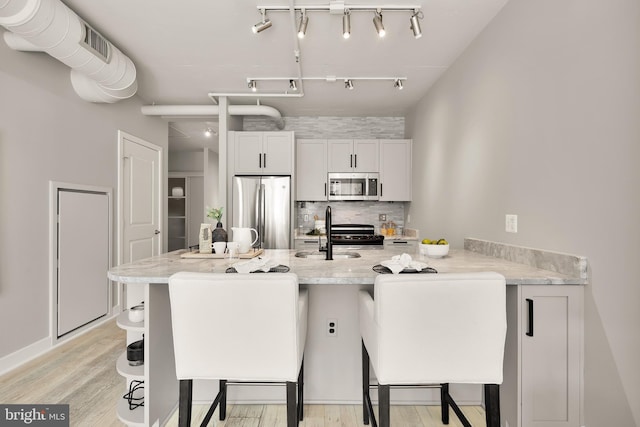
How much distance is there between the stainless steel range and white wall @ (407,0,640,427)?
159 cm

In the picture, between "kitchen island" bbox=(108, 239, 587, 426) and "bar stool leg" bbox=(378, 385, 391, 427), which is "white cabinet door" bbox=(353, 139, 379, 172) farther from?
"bar stool leg" bbox=(378, 385, 391, 427)

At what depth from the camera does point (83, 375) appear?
2.46 meters

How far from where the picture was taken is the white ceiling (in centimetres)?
230

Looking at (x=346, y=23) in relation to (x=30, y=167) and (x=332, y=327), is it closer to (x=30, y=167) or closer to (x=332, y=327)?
(x=332, y=327)

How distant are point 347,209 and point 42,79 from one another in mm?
3574

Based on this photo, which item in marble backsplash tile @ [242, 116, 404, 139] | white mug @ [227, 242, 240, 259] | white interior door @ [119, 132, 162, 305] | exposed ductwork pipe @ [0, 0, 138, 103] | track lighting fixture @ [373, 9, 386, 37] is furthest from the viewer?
marble backsplash tile @ [242, 116, 404, 139]

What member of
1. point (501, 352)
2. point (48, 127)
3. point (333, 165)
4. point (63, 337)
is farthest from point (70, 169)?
Answer: point (501, 352)

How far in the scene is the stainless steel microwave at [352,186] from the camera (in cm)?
450

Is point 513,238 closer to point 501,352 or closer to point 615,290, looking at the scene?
point 615,290

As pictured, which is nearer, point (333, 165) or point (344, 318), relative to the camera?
point (344, 318)

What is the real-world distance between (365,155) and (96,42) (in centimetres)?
311

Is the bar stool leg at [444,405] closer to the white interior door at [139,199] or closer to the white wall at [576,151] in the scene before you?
the white wall at [576,151]

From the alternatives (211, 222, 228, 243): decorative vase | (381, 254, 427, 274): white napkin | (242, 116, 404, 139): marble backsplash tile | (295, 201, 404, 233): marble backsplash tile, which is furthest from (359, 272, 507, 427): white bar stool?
(242, 116, 404, 139): marble backsplash tile

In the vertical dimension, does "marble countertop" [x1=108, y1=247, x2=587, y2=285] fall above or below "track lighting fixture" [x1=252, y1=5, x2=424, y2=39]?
below
